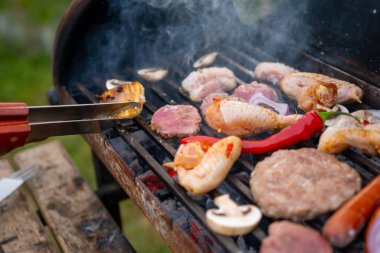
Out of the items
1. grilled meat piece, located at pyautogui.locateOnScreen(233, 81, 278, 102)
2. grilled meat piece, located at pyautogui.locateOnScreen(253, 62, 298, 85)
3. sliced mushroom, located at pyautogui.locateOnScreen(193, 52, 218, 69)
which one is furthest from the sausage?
sliced mushroom, located at pyautogui.locateOnScreen(193, 52, 218, 69)

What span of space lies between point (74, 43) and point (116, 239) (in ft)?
5.01

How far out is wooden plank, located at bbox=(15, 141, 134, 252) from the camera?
9.82 ft

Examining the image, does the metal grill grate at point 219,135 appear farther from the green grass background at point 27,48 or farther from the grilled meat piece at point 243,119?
the green grass background at point 27,48

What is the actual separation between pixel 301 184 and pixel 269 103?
0.90 metres

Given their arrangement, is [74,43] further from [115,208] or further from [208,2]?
[115,208]

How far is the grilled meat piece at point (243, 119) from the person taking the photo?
97.7 inches

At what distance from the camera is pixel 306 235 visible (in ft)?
5.92


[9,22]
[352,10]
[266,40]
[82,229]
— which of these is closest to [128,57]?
[266,40]

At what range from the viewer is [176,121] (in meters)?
2.64

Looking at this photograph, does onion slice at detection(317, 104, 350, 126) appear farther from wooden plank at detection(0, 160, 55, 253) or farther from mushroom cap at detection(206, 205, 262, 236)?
wooden plank at detection(0, 160, 55, 253)

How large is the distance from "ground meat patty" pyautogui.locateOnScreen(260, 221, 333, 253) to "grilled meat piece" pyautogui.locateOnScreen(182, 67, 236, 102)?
138cm

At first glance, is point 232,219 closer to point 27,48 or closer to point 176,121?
point 176,121

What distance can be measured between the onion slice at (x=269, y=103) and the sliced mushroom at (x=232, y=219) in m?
0.93

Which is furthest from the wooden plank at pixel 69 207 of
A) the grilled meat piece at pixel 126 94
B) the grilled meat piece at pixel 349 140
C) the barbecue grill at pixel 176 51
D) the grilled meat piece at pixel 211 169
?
the grilled meat piece at pixel 349 140
